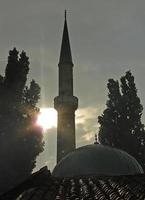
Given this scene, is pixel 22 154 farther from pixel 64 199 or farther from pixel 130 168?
pixel 64 199

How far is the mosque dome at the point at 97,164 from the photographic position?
16.1m

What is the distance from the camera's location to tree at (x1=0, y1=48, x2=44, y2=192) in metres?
23.2

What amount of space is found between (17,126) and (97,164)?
8.84 m

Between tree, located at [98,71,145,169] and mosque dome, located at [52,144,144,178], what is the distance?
34.2 ft

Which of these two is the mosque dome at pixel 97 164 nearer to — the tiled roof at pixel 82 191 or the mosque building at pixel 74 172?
the mosque building at pixel 74 172

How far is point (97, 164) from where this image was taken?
16.4 m

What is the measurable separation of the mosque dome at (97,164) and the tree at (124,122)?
10417 mm

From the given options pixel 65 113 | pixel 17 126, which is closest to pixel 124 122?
pixel 65 113

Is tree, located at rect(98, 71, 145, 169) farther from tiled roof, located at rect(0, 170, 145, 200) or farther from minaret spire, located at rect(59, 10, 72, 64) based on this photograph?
tiled roof, located at rect(0, 170, 145, 200)

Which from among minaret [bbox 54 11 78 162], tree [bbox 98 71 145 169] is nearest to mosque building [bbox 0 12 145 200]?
minaret [bbox 54 11 78 162]

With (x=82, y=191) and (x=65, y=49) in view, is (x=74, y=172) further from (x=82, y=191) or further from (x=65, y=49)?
(x=65, y=49)

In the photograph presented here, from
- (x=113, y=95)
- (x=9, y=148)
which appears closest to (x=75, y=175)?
(x=9, y=148)

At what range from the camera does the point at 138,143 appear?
27.7 metres

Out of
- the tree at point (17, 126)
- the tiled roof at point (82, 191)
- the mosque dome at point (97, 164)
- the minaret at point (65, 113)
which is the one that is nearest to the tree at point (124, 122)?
the minaret at point (65, 113)
